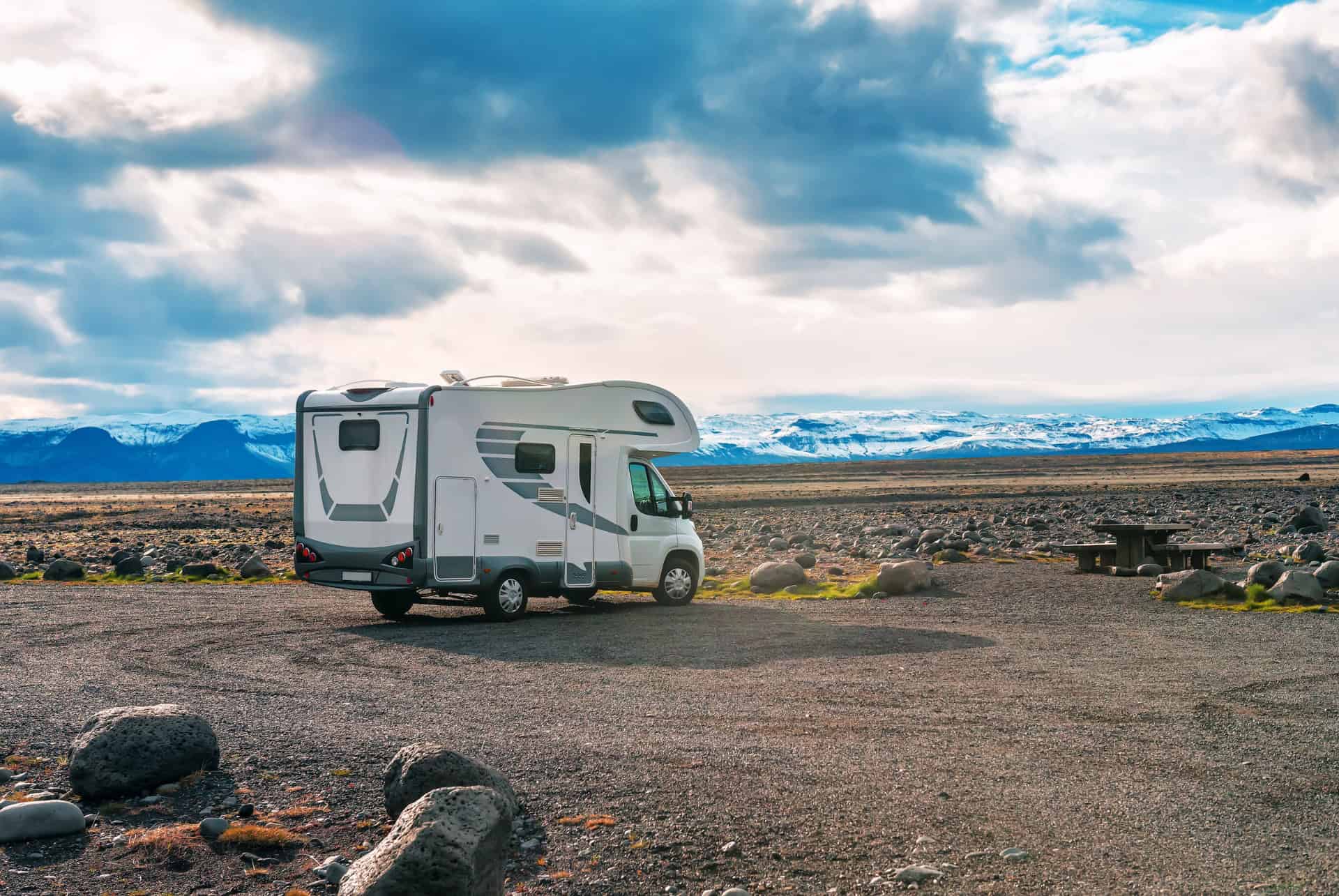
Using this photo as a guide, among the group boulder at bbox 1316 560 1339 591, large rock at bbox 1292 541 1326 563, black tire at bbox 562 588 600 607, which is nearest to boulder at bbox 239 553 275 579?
black tire at bbox 562 588 600 607

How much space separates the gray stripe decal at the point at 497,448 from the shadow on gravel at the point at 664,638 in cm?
261

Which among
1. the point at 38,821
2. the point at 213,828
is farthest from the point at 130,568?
the point at 213,828

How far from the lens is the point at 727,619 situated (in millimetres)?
17422

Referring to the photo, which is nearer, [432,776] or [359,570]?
[432,776]

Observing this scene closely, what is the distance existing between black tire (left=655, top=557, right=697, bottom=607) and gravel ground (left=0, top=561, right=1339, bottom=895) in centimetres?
167

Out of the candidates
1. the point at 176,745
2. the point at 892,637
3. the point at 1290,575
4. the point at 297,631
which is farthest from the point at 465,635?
the point at 1290,575

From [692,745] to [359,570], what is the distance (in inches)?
346

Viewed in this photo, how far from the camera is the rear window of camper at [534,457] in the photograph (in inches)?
A: 675

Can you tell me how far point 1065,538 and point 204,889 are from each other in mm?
31235

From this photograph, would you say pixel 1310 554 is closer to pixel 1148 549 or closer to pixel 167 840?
pixel 1148 549

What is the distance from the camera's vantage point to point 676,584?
19.4m

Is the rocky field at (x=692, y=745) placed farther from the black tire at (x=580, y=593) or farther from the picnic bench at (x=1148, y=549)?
the picnic bench at (x=1148, y=549)

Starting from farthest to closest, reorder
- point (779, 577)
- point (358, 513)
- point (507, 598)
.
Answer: point (779, 577)
point (507, 598)
point (358, 513)

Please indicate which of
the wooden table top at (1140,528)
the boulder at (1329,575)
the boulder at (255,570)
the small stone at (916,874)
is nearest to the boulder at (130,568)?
the boulder at (255,570)
